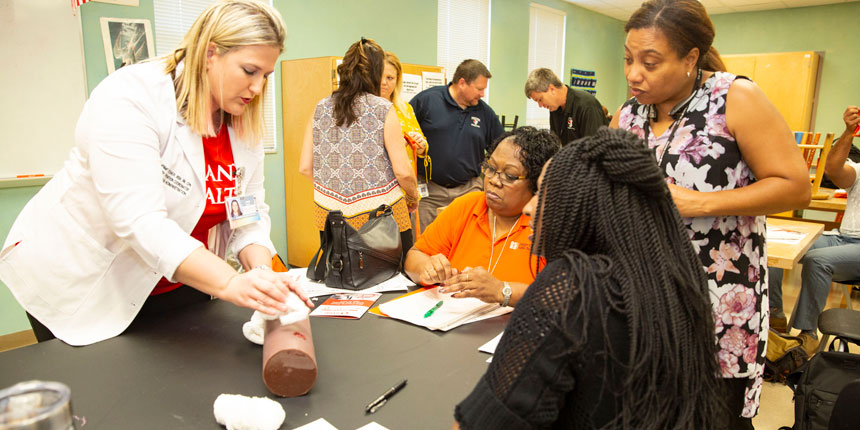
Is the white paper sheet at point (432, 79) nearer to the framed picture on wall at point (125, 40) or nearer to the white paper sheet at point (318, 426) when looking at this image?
the framed picture on wall at point (125, 40)

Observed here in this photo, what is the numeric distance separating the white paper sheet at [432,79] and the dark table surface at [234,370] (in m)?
3.79

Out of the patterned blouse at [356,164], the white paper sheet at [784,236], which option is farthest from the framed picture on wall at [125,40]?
the white paper sheet at [784,236]

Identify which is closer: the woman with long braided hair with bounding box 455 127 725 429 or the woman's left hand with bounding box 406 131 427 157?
the woman with long braided hair with bounding box 455 127 725 429

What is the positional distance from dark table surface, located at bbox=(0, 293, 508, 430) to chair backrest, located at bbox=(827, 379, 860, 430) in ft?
2.82

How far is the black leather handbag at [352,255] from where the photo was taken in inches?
72.6

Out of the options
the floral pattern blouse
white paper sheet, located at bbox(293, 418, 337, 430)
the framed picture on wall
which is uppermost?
the framed picture on wall

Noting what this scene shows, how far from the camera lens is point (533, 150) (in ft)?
6.25

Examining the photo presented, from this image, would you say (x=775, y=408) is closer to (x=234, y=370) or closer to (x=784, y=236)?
(x=784, y=236)

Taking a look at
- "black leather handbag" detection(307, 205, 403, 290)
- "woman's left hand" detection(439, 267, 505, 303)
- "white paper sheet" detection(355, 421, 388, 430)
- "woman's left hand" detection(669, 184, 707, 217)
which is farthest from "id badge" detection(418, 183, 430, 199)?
"white paper sheet" detection(355, 421, 388, 430)

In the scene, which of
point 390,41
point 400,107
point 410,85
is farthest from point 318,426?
point 390,41

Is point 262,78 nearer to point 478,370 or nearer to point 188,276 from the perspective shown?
point 188,276

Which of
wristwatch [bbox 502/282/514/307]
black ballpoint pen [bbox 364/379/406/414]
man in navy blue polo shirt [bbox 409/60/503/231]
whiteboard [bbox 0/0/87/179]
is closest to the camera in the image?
black ballpoint pen [bbox 364/379/406/414]

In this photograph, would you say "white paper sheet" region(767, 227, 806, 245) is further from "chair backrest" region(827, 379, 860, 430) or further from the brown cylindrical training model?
the brown cylindrical training model

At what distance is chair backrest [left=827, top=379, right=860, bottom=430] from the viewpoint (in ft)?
4.32
